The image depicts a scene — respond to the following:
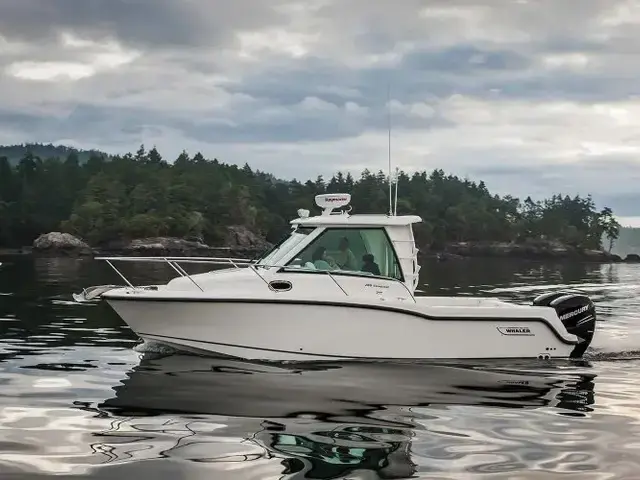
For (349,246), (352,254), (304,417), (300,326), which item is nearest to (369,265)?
(352,254)

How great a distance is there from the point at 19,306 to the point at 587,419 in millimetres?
14352

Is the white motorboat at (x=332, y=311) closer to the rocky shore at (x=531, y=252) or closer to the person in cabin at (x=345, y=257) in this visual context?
the person in cabin at (x=345, y=257)

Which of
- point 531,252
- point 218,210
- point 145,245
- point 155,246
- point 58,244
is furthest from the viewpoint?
point 531,252

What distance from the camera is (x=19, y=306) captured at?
1916cm

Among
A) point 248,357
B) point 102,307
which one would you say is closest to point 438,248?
point 102,307

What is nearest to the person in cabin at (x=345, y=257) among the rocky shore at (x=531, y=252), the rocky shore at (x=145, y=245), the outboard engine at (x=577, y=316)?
the outboard engine at (x=577, y=316)

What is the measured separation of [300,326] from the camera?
11383mm

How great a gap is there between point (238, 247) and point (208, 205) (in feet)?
158

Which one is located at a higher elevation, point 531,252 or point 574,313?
point 574,313

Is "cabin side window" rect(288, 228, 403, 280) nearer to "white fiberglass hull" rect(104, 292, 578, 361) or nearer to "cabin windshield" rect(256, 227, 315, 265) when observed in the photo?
"cabin windshield" rect(256, 227, 315, 265)

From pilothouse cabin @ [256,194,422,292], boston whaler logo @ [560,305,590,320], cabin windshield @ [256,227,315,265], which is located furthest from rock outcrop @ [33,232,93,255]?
boston whaler logo @ [560,305,590,320]

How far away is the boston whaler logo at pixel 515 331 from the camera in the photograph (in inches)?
479

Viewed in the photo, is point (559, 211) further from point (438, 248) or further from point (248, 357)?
point (248, 357)

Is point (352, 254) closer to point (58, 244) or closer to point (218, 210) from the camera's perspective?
point (58, 244)
